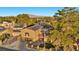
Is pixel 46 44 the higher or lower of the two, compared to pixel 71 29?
lower

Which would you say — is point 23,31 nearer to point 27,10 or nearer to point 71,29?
point 27,10

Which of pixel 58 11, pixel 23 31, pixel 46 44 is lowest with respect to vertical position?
pixel 46 44

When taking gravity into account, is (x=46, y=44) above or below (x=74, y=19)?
below

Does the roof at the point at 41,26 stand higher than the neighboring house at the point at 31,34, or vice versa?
the roof at the point at 41,26

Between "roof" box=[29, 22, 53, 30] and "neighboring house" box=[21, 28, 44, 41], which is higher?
"roof" box=[29, 22, 53, 30]

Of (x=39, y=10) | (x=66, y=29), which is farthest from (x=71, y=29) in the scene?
(x=39, y=10)
